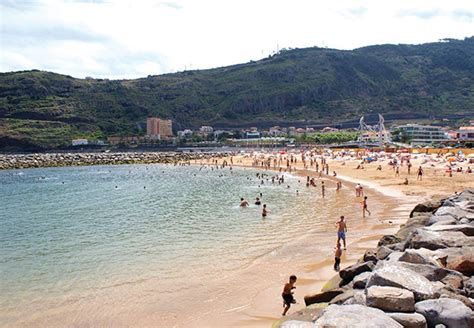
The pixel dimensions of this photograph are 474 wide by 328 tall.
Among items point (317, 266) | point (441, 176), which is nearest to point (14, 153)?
point (441, 176)

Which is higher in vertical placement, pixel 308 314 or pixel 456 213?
pixel 456 213

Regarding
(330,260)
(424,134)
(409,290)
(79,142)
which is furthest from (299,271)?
(79,142)

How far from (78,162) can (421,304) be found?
97.4m

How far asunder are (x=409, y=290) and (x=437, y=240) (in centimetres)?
386

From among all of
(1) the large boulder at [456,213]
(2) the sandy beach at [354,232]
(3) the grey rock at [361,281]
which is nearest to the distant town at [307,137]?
(2) the sandy beach at [354,232]

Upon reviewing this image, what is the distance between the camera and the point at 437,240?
10.3m

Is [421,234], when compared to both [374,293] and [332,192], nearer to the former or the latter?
[374,293]

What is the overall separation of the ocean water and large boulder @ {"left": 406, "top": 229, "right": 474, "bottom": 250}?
5.79m

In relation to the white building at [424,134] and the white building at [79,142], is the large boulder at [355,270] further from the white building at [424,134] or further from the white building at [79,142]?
the white building at [79,142]

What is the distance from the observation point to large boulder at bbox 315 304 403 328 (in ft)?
19.4

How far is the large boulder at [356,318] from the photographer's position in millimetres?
5918

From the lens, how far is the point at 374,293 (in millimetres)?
6816

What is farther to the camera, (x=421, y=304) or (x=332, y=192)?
(x=332, y=192)

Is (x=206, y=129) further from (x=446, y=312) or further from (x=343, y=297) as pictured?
(x=446, y=312)
